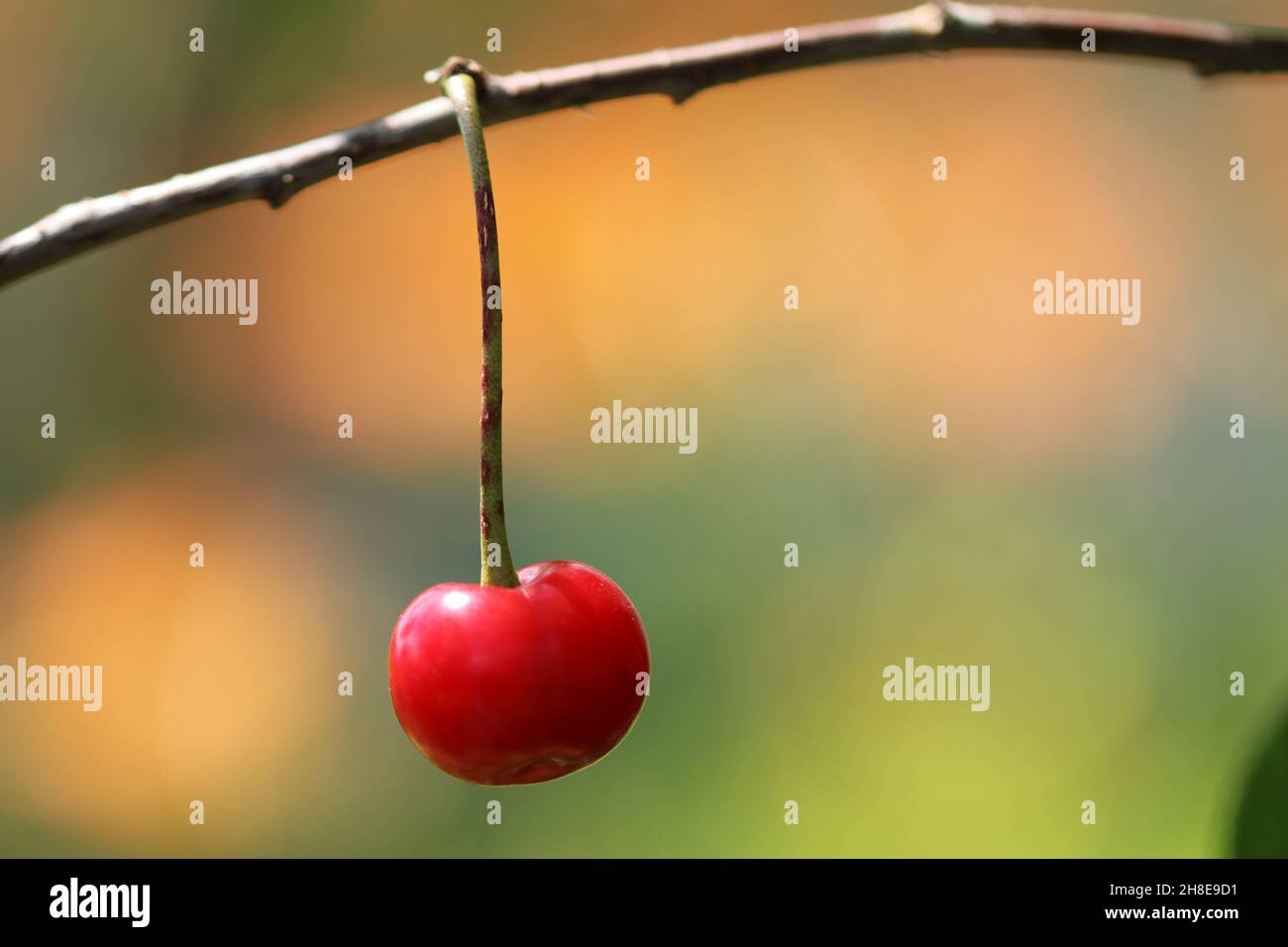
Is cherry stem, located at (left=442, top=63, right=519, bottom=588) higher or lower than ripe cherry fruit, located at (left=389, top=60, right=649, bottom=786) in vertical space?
higher

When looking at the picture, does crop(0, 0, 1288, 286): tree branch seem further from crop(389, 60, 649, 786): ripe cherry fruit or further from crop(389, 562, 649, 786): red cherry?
crop(389, 562, 649, 786): red cherry

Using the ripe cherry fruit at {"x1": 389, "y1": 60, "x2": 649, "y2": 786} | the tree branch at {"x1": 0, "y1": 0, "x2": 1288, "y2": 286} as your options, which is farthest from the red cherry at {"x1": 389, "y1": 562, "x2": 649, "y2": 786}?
the tree branch at {"x1": 0, "y1": 0, "x2": 1288, "y2": 286}

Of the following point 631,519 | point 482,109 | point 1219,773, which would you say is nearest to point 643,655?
point 482,109

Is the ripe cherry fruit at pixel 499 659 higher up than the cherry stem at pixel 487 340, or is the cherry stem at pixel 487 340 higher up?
the cherry stem at pixel 487 340

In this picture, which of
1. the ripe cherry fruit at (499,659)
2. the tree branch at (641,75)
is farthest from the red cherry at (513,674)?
the tree branch at (641,75)

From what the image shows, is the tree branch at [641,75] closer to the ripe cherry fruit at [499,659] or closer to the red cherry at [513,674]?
the ripe cherry fruit at [499,659]
